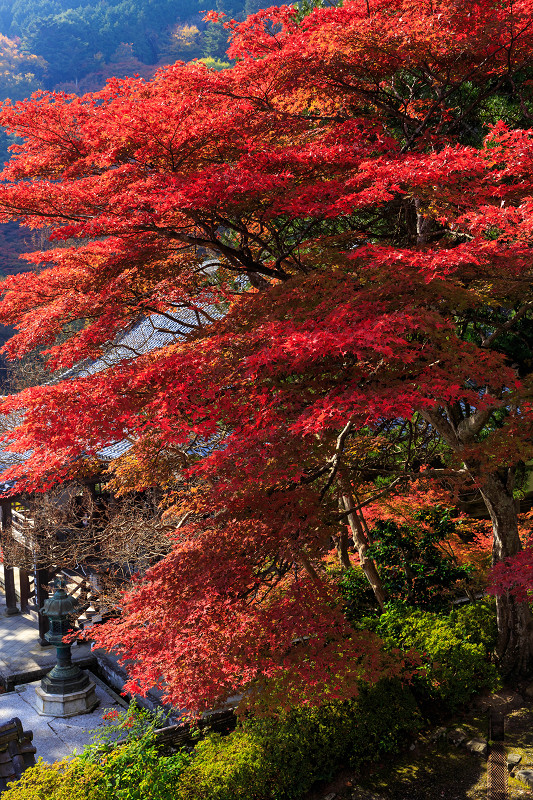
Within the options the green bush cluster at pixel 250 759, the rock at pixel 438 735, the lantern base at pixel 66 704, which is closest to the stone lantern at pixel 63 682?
the lantern base at pixel 66 704

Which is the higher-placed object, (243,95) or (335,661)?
(243,95)

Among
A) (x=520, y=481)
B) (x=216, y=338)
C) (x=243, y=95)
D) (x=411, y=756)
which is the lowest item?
(x=411, y=756)

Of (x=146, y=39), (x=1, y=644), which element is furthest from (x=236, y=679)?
(x=146, y=39)

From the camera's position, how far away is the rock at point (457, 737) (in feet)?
19.3

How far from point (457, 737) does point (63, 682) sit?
5.38 metres

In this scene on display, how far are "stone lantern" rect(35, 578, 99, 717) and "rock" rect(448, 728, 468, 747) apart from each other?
5066mm

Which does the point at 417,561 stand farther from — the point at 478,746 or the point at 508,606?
the point at 478,746

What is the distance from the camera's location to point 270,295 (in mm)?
4824

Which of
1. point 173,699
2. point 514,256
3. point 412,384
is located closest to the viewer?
point 412,384

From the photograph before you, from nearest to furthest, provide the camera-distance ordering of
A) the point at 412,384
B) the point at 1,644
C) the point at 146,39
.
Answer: the point at 412,384
the point at 1,644
the point at 146,39

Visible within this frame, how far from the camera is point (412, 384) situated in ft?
12.8

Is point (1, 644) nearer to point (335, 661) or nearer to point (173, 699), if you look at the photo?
point (173, 699)

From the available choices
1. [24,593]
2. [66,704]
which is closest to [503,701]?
[66,704]

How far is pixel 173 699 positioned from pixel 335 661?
123 centimetres
